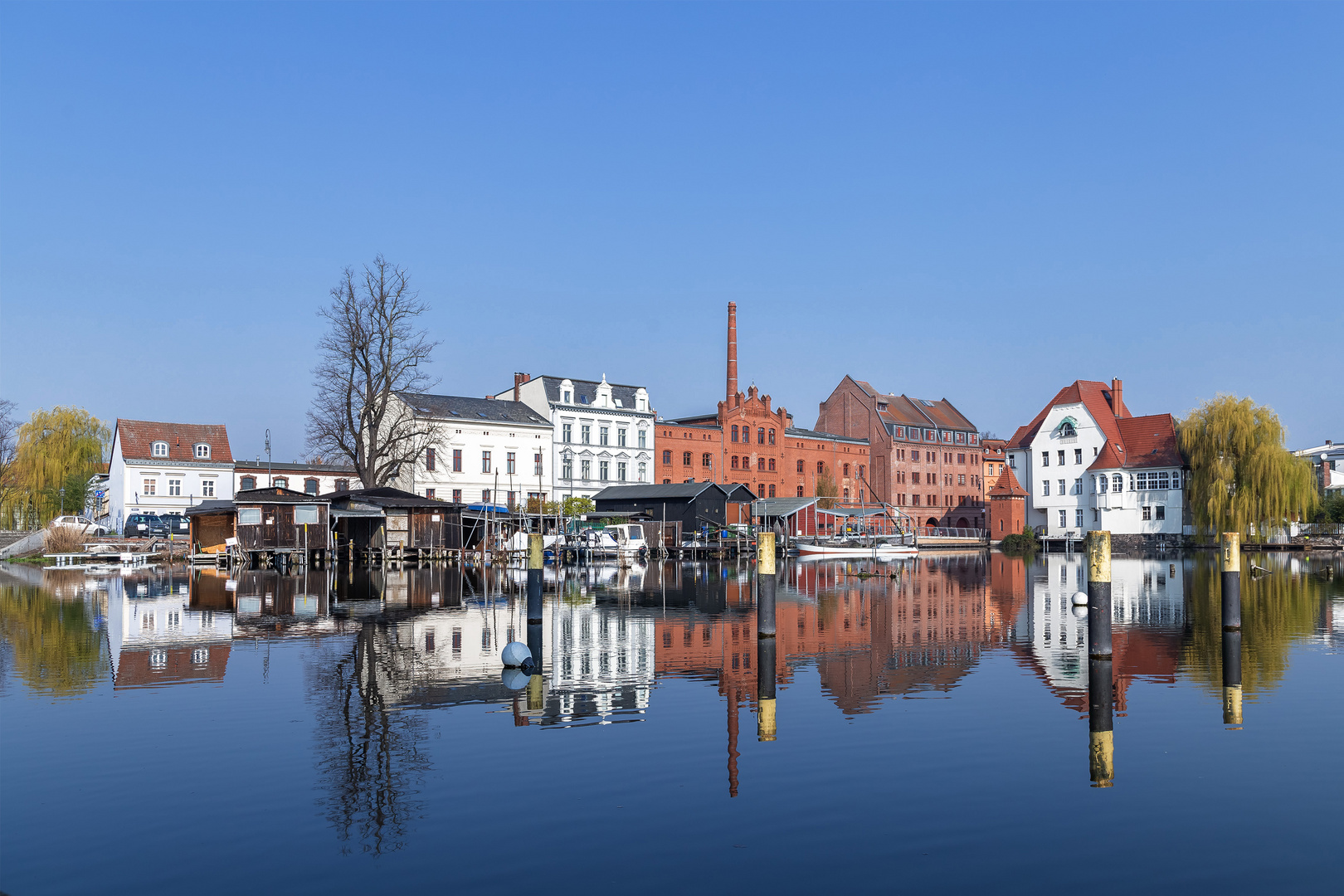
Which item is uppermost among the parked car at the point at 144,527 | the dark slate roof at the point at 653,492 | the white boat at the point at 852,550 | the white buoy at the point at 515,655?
the dark slate roof at the point at 653,492

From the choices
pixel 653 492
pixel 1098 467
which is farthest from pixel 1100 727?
pixel 1098 467

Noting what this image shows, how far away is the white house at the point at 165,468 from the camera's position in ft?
252

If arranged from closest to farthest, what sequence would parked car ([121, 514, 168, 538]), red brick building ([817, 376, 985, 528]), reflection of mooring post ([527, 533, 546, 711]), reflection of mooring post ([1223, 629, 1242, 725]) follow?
reflection of mooring post ([1223, 629, 1242, 725]) → reflection of mooring post ([527, 533, 546, 711]) → parked car ([121, 514, 168, 538]) → red brick building ([817, 376, 985, 528])

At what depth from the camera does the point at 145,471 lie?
253ft

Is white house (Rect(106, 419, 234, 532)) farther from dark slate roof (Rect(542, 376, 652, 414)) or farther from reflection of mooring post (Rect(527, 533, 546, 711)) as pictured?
reflection of mooring post (Rect(527, 533, 546, 711))

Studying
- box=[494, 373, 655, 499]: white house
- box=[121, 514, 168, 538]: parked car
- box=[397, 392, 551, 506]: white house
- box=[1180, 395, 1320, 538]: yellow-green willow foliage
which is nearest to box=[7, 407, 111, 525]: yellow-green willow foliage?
box=[121, 514, 168, 538]: parked car

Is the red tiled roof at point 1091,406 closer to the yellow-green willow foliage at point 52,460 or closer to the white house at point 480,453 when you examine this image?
the white house at point 480,453

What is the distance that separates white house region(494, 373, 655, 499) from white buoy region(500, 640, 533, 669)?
66.5 meters

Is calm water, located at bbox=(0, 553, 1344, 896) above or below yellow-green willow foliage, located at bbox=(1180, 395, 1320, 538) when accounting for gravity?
below

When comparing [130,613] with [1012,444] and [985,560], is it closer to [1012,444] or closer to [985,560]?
[985,560]

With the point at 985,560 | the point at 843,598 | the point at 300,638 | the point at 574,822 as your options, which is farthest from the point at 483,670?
the point at 985,560

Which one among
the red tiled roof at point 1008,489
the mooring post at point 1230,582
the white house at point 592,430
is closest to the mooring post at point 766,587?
the mooring post at point 1230,582

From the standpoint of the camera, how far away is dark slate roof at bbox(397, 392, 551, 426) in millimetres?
81000

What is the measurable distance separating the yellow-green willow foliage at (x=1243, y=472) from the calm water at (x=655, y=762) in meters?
50.8
